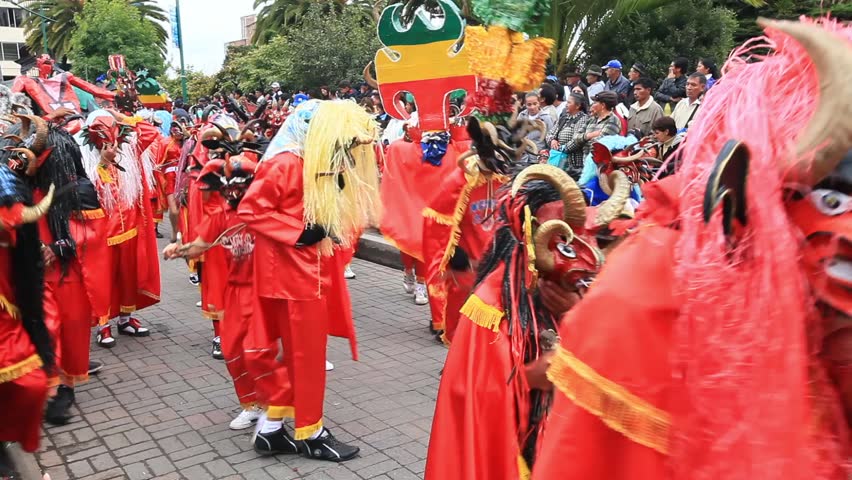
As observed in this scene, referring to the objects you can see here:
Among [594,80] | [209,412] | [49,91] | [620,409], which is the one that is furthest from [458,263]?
[594,80]

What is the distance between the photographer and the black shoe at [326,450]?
13.9 ft

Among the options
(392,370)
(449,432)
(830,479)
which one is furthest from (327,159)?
(830,479)

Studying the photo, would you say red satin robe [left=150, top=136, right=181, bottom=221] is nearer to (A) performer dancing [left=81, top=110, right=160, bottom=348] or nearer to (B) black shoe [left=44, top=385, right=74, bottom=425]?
(A) performer dancing [left=81, top=110, right=160, bottom=348]

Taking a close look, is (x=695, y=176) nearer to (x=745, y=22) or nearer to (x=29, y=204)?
(x=29, y=204)

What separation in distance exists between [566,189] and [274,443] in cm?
289

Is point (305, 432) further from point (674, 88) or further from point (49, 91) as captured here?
point (674, 88)

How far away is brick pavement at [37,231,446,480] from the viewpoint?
4.23 meters

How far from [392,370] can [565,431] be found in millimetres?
4709

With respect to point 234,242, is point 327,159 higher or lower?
higher

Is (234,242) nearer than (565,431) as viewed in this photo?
No

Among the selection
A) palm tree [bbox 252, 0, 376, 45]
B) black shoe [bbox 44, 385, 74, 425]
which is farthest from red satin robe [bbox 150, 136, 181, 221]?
palm tree [bbox 252, 0, 376, 45]

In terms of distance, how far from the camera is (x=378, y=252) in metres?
9.94

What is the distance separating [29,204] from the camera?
3340mm

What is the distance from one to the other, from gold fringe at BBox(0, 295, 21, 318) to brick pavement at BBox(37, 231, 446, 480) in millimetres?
1413
